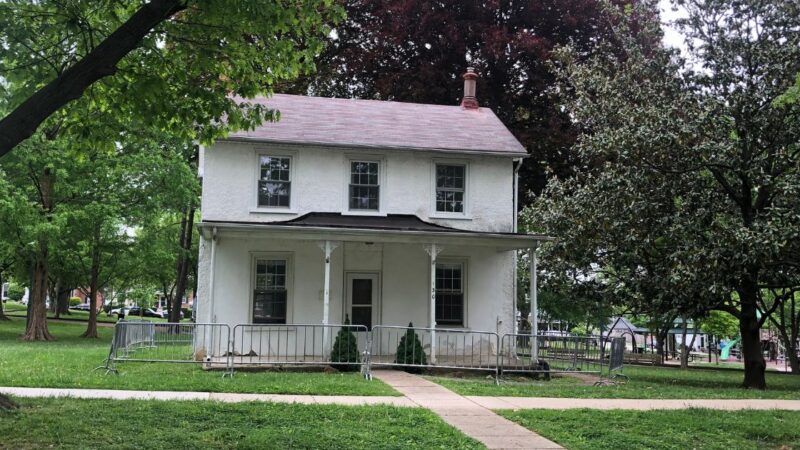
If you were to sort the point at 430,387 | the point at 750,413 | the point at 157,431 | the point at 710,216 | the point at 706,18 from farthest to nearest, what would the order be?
the point at 706,18 < the point at 710,216 < the point at 430,387 < the point at 750,413 < the point at 157,431

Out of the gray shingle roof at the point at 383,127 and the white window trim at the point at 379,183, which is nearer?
the gray shingle roof at the point at 383,127

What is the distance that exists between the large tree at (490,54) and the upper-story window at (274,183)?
8.82 metres

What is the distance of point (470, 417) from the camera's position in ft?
31.7

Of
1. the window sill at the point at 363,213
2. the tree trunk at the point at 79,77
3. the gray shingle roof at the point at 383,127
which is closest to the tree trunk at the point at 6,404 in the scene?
the tree trunk at the point at 79,77

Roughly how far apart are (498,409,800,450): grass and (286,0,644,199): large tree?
14930mm

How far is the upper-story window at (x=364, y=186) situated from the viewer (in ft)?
59.5

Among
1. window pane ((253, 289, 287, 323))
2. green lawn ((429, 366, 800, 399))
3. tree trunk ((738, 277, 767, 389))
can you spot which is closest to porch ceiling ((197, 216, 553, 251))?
window pane ((253, 289, 287, 323))

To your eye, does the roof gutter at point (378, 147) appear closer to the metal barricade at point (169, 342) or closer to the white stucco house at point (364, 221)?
the white stucco house at point (364, 221)

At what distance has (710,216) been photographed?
1561 centimetres

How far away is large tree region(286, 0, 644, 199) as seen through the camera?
24.6 metres

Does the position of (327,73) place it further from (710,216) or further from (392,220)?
(710,216)

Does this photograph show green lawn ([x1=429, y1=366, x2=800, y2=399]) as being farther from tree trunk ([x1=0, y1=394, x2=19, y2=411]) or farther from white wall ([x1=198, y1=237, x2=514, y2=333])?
tree trunk ([x1=0, y1=394, x2=19, y2=411])

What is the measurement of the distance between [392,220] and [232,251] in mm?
4168

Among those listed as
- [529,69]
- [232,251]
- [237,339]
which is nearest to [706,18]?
[529,69]
